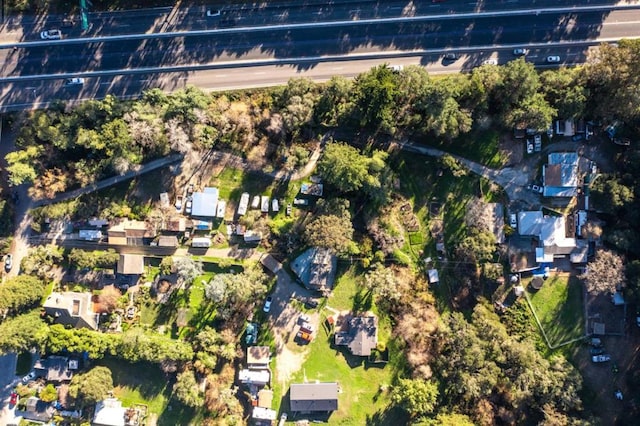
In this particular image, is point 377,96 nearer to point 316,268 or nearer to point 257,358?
point 316,268

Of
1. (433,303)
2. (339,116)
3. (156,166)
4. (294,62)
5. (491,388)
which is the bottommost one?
(491,388)

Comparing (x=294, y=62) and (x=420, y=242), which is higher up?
(x=294, y=62)

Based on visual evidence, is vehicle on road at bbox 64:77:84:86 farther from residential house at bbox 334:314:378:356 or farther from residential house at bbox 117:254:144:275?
residential house at bbox 334:314:378:356

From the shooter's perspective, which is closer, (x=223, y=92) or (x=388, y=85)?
(x=388, y=85)

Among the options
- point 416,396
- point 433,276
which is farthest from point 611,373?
point 416,396

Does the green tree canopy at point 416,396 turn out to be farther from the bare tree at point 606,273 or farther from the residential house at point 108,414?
the residential house at point 108,414

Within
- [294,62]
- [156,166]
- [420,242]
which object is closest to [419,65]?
[294,62]

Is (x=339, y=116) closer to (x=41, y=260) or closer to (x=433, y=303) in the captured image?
(x=433, y=303)
